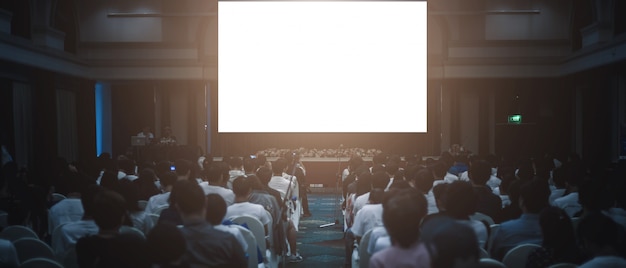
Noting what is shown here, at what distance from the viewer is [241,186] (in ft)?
16.7

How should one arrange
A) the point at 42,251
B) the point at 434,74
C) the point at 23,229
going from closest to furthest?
the point at 42,251 → the point at 23,229 → the point at 434,74

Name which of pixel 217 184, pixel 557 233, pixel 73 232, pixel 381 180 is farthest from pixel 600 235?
pixel 217 184

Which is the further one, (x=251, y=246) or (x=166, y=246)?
(x=251, y=246)

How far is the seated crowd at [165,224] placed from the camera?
288 centimetres

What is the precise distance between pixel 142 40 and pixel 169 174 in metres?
11.9

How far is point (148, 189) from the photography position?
614cm

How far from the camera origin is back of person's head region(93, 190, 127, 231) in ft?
10.6

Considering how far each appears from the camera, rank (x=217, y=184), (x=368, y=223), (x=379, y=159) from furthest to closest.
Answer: (x=379, y=159), (x=217, y=184), (x=368, y=223)

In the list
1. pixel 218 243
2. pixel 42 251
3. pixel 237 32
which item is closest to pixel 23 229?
pixel 42 251

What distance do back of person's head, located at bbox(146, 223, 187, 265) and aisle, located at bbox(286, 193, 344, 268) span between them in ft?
13.0

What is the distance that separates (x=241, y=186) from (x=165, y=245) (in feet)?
7.94

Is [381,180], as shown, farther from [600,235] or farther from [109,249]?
[109,249]

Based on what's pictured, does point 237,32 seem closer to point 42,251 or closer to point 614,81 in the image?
point 42,251

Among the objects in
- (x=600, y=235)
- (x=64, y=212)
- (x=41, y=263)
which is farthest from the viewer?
(x=64, y=212)
